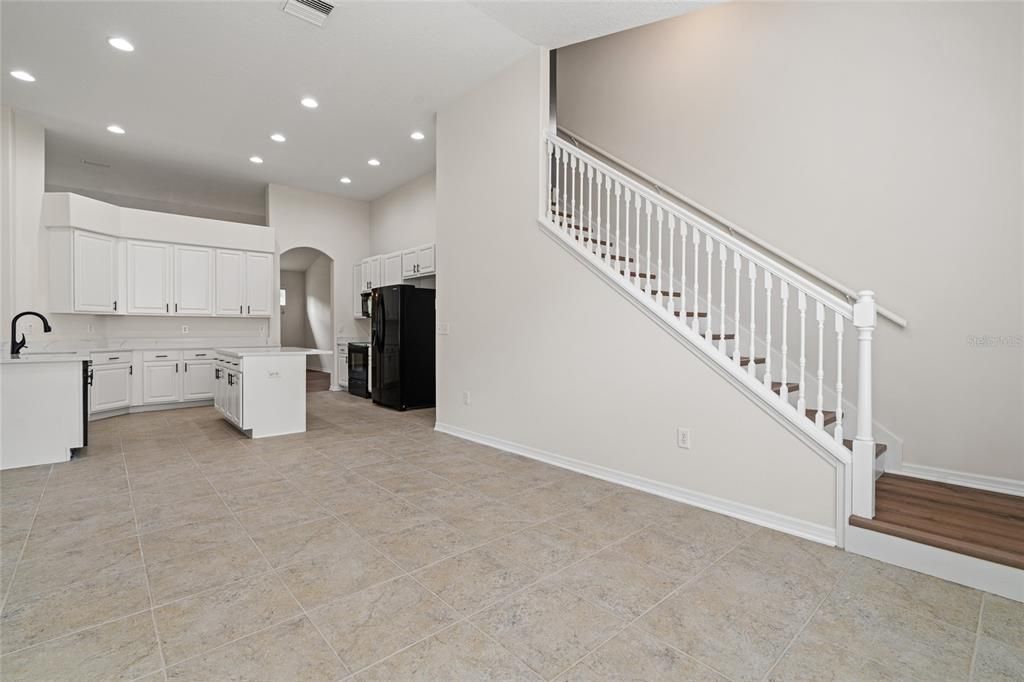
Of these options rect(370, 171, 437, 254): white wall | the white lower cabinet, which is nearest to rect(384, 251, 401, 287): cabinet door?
rect(370, 171, 437, 254): white wall

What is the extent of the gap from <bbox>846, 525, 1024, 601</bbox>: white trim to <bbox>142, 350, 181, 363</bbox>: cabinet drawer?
7.80 m

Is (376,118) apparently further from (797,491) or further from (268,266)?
(797,491)

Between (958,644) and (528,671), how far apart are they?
1570mm

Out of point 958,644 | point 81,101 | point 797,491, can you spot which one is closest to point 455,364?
point 797,491

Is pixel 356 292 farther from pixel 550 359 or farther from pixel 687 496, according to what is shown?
pixel 687 496

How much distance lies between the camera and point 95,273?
5895mm

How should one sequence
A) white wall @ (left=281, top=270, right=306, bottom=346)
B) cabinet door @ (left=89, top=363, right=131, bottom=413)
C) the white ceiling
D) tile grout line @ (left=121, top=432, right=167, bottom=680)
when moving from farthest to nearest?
white wall @ (left=281, top=270, right=306, bottom=346)
cabinet door @ (left=89, top=363, right=131, bottom=413)
the white ceiling
tile grout line @ (left=121, top=432, right=167, bottom=680)

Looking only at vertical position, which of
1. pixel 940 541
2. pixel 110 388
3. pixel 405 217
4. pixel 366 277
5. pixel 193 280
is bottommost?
pixel 940 541

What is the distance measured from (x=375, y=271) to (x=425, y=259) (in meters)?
1.66

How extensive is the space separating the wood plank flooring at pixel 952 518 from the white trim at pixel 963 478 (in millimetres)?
61

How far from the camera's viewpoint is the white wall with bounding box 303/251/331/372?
1227 centimetres

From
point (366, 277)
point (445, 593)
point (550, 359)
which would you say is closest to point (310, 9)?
point (550, 359)

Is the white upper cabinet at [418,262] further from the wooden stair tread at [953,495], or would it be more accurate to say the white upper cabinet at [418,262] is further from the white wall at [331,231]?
the wooden stair tread at [953,495]

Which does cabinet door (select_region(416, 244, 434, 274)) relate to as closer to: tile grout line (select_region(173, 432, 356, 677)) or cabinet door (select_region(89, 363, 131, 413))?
tile grout line (select_region(173, 432, 356, 677))
